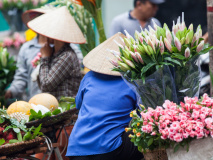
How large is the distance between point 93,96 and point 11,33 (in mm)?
4421

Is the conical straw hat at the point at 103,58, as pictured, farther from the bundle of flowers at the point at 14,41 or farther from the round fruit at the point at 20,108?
the bundle of flowers at the point at 14,41

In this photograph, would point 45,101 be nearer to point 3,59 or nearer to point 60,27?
point 60,27

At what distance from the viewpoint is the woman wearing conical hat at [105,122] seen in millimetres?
2963

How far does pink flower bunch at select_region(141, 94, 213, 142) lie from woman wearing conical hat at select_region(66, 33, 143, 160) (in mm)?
656

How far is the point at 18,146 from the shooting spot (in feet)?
10.6

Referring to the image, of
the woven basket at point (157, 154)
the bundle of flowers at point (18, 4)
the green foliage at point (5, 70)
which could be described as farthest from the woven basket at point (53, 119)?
the bundle of flowers at point (18, 4)

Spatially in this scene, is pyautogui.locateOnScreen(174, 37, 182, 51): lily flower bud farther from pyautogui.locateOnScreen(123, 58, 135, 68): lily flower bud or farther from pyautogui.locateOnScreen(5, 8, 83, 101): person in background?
pyautogui.locateOnScreen(5, 8, 83, 101): person in background

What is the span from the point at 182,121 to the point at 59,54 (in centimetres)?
232

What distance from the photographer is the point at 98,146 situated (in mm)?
2955

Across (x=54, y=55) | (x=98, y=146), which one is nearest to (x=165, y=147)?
(x=98, y=146)

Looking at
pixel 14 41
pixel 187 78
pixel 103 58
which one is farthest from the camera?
pixel 14 41

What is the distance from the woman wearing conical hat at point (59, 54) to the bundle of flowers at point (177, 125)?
6.38 feet

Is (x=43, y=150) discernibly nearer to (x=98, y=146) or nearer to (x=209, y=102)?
(x=98, y=146)

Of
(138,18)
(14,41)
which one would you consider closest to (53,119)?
(138,18)
